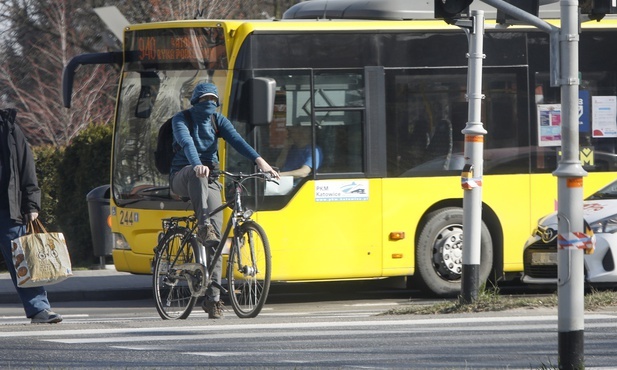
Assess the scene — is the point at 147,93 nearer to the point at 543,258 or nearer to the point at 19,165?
the point at 19,165

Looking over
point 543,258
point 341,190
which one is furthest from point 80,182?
point 543,258

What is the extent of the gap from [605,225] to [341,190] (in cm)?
258

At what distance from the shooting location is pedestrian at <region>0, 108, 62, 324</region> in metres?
10.8

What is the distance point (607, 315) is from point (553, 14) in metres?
5.06

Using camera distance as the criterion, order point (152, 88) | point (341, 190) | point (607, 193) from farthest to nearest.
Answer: point (152, 88), point (607, 193), point (341, 190)

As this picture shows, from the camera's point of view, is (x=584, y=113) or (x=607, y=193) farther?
(x=584, y=113)

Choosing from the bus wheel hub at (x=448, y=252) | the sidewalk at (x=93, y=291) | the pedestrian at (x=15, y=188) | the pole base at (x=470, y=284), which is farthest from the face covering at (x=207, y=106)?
the sidewalk at (x=93, y=291)

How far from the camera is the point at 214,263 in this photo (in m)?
11.2

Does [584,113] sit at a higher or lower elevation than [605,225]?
higher

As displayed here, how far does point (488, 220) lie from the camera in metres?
14.6

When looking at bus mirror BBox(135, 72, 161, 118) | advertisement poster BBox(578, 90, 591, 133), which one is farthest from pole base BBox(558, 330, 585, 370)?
advertisement poster BBox(578, 90, 591, 133)

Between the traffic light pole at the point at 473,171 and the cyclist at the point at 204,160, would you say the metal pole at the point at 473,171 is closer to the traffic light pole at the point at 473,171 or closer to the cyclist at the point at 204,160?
the traffic light pole at the point at 473,171

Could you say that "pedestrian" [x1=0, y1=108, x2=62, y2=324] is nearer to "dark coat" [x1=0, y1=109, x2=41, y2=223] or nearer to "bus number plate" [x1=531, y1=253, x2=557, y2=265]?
"dark coat" [x1=0, y1=109, x2=41, y2=223]

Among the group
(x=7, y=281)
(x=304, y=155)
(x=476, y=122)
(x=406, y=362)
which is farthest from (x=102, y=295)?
(x=406, y=362)
